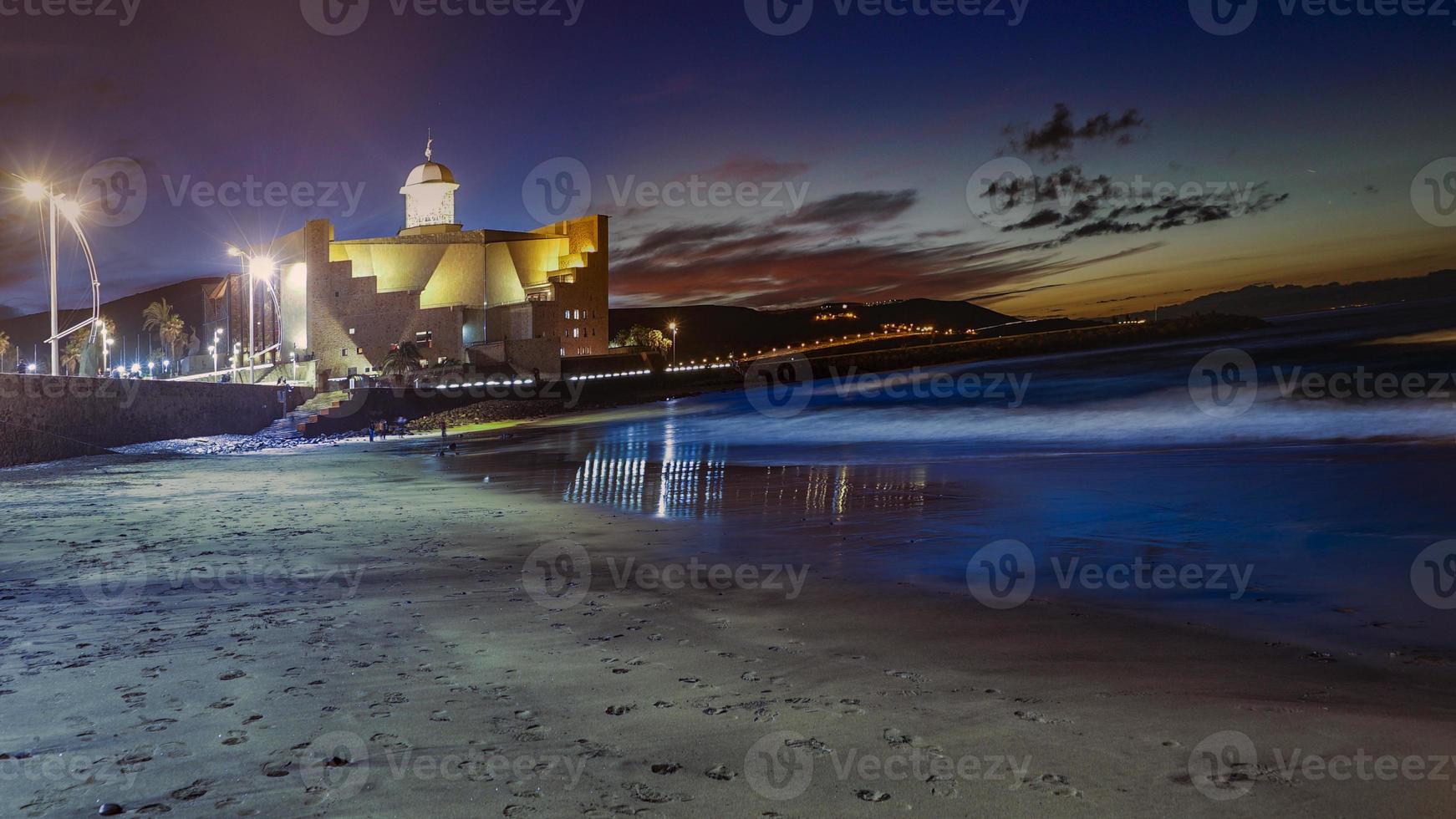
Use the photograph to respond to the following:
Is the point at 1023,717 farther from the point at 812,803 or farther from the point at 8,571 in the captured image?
the point at 8,571

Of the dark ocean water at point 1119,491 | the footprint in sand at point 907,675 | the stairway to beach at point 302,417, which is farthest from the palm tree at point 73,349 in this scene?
the footprint in sand at point 907,675

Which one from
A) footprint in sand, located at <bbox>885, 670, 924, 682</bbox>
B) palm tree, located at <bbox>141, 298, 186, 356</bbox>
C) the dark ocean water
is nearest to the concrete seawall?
the dark ocean water

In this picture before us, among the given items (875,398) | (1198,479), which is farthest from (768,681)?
(875,398)

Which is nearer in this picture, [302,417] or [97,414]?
[97,414]

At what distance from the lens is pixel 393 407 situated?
4456 cm

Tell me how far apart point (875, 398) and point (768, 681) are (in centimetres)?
4244

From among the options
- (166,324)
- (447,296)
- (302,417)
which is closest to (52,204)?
(302,417)

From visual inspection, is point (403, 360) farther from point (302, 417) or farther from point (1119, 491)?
point (1119, 491)

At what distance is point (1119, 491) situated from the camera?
13.0m

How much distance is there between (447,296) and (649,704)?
73.2m

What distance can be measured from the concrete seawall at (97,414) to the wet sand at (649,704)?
47.5ft

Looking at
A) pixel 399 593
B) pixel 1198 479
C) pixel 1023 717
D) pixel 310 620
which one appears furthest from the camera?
pixel 1198 479

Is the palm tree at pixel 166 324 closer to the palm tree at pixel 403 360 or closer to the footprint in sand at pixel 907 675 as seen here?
the palm tree at pixel 403 360

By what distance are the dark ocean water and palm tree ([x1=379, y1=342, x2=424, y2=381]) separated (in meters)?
31.8
